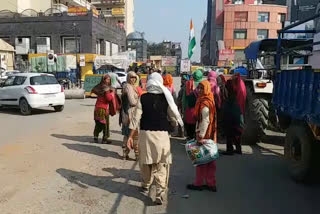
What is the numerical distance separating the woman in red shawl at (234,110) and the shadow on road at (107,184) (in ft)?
7.39

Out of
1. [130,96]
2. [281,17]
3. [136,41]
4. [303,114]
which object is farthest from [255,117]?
[281,17]

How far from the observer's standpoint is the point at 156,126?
4629 mm

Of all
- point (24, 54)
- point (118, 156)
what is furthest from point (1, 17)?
point (118, 156)

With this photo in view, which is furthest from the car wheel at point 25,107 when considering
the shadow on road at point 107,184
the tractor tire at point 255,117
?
the tractor tire at point 255,117

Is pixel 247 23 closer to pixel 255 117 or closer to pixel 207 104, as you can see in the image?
pixel 255 117

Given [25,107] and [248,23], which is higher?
[248,23]

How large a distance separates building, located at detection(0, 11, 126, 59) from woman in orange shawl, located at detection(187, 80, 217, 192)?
1513 inches

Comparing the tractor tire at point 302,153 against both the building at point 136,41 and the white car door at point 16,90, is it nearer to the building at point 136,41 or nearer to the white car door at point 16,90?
the white car door at point 16,90

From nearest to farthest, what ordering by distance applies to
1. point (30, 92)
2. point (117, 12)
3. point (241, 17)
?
point (30, 92), point (241, 17), point (117, 12)

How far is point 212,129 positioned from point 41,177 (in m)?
2.90

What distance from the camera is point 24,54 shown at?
43188 millimetres

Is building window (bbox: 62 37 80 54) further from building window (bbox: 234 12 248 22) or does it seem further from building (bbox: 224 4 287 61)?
building window (bbox: 234 12 248 22)

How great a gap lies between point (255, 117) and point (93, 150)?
143 inches

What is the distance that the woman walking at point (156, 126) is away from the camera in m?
4.61
